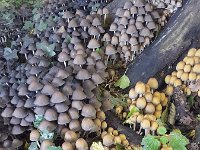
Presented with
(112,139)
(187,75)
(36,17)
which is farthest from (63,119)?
(36,17)

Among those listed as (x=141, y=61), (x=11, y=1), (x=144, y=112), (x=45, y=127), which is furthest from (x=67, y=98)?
(x=11, y=1)

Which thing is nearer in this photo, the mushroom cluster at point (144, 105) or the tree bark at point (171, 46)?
the mushroom cluster at point (144, 105)

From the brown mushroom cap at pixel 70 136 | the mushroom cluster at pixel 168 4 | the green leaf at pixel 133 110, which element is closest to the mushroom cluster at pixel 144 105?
the green leaf at pixel 133 110

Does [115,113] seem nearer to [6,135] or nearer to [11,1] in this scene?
[6,135]

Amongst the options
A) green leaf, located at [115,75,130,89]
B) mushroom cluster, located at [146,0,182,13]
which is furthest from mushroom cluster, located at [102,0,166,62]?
green leaf, located at [115,75,130,89]

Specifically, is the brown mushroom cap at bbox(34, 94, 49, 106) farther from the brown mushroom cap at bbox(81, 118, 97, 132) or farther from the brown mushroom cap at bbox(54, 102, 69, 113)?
the brown mushroom cap at bbox(81, 118, 97, 132)

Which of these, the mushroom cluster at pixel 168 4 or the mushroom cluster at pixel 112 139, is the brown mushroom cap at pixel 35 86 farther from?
the mushroom cluster at pixel 168 4
